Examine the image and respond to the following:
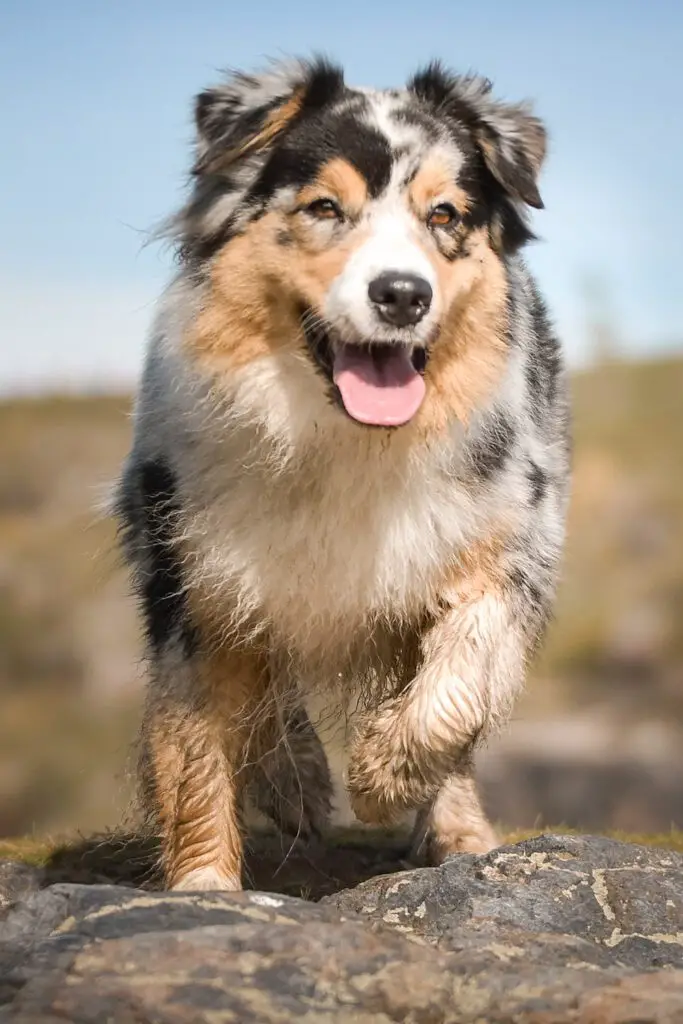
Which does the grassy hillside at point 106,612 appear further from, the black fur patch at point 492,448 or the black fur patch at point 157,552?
the black fur patch at point 492,448

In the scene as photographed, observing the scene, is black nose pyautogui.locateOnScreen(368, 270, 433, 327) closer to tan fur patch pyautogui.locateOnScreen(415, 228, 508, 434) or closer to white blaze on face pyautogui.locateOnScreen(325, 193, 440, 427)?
white blaze on face pyautogui.locateOnScreen(325, 193, 440, 427)

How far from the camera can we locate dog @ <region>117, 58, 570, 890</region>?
445cm

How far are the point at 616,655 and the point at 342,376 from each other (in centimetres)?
1374

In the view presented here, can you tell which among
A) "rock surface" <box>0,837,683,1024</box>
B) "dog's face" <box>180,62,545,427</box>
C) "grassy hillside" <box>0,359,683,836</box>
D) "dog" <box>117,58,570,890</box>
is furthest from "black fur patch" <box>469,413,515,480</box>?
"grassy hillside" <box>0,359,683,836</box>

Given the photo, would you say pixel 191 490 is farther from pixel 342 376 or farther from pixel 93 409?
pixel 93 409

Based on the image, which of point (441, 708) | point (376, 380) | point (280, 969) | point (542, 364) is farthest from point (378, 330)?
point (280, 969)

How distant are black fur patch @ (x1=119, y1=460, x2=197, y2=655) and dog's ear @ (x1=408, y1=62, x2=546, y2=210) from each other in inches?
60.1

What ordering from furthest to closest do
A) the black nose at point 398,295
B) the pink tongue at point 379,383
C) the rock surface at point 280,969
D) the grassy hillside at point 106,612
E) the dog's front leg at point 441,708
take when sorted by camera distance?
the grassy hillside at point 106,612 < the dog's front leg at point 441,708 < the pink tongue at point 379,383 < the black nose at point 398,295 < the rock surface at point 280,969

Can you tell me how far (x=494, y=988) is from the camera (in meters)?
3.24

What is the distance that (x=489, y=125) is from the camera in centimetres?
489

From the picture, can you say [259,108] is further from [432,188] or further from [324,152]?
[432,188]

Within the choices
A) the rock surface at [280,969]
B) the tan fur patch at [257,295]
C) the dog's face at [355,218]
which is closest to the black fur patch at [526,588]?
the dog's face at [355,218]

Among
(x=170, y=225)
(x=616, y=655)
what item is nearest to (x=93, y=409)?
(x=616, y=655)

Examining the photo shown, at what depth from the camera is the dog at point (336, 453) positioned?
445 centimetres
